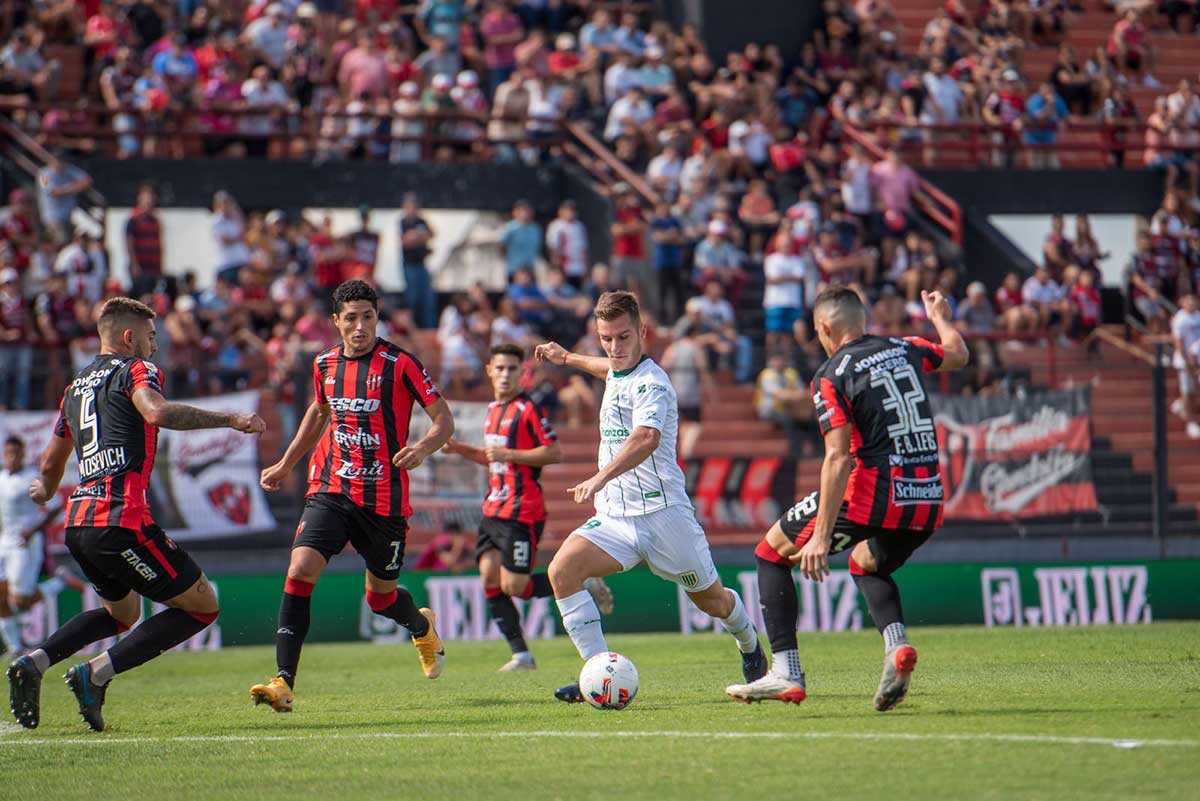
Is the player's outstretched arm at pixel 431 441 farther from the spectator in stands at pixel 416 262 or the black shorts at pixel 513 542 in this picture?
the spectator in stands at pixel 416 262

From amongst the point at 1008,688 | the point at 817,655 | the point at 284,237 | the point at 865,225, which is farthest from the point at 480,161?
the point at 1008,688

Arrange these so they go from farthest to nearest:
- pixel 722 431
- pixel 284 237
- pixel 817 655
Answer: pixel 284 237, pixel 722 431, pixel 817 655

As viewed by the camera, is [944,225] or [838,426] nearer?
[838,426]

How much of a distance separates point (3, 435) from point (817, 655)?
379 inches

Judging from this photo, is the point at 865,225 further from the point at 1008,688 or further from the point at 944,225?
the point at 1008,688

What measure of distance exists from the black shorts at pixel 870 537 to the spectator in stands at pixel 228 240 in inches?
613

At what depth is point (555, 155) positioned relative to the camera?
27.5 m

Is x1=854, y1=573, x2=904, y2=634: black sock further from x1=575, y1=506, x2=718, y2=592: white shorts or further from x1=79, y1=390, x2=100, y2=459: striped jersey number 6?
x1=79, y1=390, x2=100, y2=459: striped jersey number 6

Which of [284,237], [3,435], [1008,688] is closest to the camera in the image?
[1008,688]

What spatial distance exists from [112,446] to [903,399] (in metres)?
4.48

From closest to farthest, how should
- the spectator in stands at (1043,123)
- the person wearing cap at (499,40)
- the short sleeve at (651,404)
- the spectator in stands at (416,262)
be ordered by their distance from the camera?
the short sleeve at (651,404) < the spectator in stands at (416,262) < the person wearing cap at (499,40) < the spectator in stands at (1043,123)

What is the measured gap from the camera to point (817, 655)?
561 inches

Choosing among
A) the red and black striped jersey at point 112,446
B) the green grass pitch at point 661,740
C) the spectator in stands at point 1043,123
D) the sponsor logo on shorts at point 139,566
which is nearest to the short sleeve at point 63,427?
the red and black striped jersey at point 112,446

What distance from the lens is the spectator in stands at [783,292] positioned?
79.5ft
